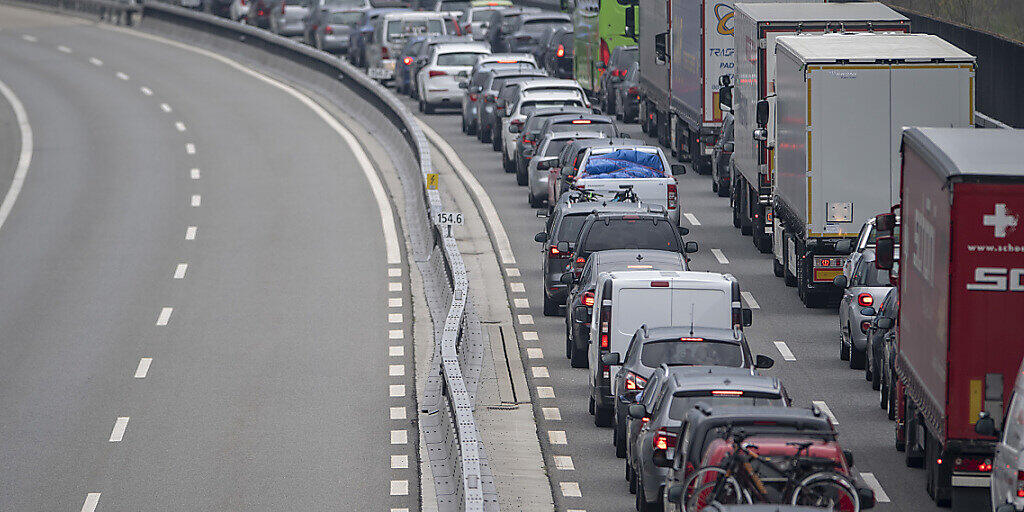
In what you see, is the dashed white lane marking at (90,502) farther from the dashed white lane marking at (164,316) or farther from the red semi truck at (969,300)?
the dashed white lane marking at (164,316)

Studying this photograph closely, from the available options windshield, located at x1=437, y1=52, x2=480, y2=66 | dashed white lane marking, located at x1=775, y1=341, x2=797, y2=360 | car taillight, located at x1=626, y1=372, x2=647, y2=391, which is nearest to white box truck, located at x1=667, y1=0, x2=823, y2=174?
windshield, located at x1=437, y1=52, x2=480, y2=66

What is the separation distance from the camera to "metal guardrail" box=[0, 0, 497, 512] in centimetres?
1688

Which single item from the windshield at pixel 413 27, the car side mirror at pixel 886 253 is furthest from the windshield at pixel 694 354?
the windshield at pixel 413 27

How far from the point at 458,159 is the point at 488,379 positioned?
20187 mm

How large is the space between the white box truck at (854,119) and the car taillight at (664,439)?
10533 millimetres

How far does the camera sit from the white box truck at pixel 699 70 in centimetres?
3812

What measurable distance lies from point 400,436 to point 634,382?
3130mm

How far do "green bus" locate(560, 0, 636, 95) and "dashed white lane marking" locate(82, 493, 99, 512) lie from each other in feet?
103

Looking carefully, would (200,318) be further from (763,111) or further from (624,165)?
(763,111)

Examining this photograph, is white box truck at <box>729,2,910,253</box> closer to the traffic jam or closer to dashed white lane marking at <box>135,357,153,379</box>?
the traffic jam

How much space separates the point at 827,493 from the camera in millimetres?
14195

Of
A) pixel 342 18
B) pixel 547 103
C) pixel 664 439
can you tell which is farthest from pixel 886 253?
pixel 342 18

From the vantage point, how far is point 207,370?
25.5 meters

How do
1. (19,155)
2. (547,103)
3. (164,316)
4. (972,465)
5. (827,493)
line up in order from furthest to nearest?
(19,155)
(547,103)
(164,316)
(972,465)
(827,493)
